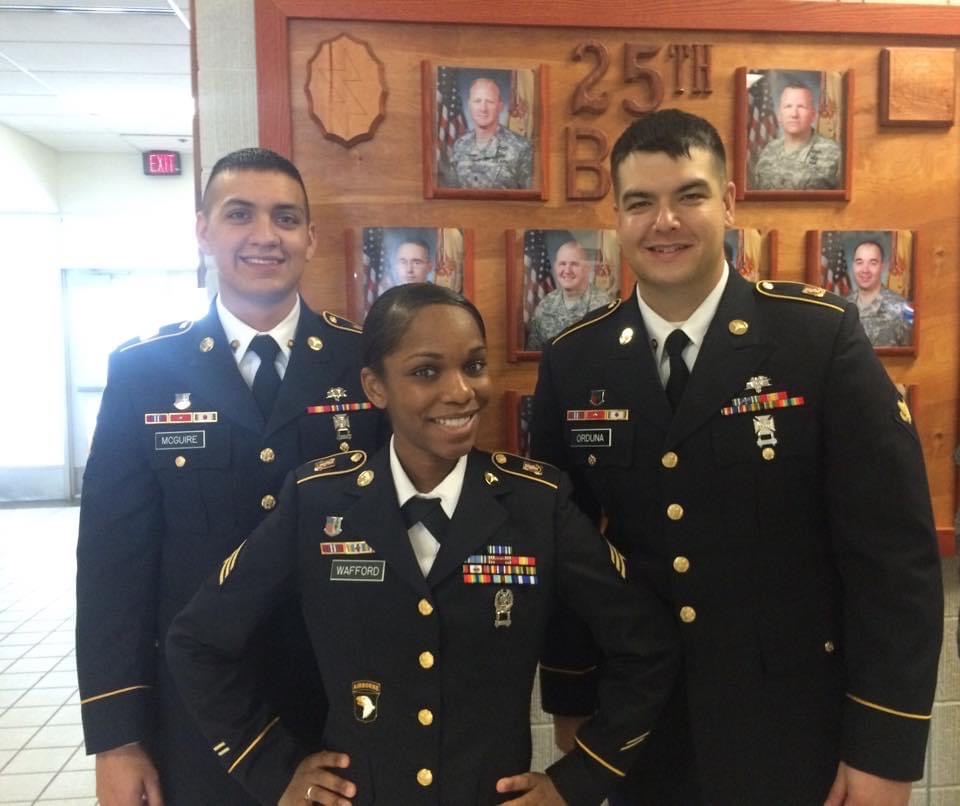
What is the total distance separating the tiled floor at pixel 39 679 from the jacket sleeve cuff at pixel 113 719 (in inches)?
70.1

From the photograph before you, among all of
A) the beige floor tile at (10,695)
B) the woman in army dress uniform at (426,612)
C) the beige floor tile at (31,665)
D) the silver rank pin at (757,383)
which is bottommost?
the beige floor tile at (10,695)

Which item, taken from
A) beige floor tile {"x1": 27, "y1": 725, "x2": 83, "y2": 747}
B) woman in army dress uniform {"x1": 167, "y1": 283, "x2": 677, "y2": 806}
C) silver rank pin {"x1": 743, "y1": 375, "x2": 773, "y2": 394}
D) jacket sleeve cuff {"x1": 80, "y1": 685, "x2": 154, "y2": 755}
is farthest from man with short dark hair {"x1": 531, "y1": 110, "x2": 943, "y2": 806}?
beige floor tile {"x1": 27, "y1": 725, "x2": 83, "y2": 747}

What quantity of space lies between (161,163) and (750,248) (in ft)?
20.8

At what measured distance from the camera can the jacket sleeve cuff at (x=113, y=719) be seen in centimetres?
127

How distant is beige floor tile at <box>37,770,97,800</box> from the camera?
8.91ft

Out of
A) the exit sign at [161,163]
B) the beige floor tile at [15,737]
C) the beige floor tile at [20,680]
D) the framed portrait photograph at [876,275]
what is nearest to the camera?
the framed portrait photograph at [876,275]

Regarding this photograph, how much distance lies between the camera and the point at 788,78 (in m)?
1.80

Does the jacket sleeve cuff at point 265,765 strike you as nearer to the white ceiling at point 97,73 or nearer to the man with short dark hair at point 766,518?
the man with short dark hair at point 766,518

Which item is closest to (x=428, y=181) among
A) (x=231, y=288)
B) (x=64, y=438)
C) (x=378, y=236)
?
(x=378, y=236)

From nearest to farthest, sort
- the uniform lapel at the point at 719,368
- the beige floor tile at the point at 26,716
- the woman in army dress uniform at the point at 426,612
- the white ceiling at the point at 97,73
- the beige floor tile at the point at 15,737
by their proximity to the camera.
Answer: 1. the woman in army dress uniform at the point at 426,612
2. the uniform lapel at the point at 719,368
3. the beige floor tile at the point at 15,737
4. the beige floor tile at the point at 26,716
5. the white ceiling at the point at 97,73

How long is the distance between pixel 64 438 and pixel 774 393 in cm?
718

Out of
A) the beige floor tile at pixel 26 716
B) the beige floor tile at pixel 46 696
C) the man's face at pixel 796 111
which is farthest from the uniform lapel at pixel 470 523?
the beige floor tile at pixel 46 696

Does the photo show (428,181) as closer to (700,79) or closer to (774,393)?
(700,79)

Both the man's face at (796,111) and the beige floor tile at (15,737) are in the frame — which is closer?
the man's face at (796,111)
